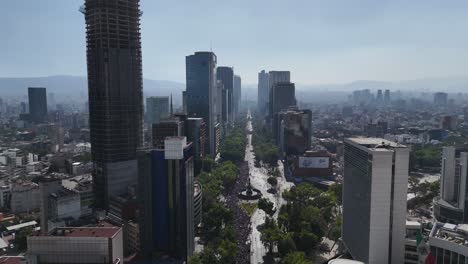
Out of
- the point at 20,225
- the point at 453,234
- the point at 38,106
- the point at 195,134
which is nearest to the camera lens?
the point at 453,234

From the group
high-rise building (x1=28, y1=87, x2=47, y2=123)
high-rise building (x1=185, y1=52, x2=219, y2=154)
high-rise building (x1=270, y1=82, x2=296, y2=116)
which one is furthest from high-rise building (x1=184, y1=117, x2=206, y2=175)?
high-rise building (x1=28, y1=87, x2=47, y2=123)

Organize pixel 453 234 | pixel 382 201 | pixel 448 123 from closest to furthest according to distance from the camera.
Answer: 1. pixel 453 234
2. pixel 382 201
3. pixel 448 123

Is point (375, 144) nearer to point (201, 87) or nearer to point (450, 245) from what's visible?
point (450, 245)

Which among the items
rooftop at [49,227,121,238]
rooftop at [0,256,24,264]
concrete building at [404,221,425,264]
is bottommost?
rooftop at [0,256,24,264]

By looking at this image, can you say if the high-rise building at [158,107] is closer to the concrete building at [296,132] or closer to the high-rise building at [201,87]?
the high-rise building at [201,87]

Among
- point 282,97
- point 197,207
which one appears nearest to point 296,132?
point 282,97

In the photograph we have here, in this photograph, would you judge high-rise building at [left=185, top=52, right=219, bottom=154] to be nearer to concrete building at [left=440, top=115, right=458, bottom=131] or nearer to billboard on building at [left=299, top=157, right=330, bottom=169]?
billboard on building at [left=299, top=157, right=330, bottom=169]
